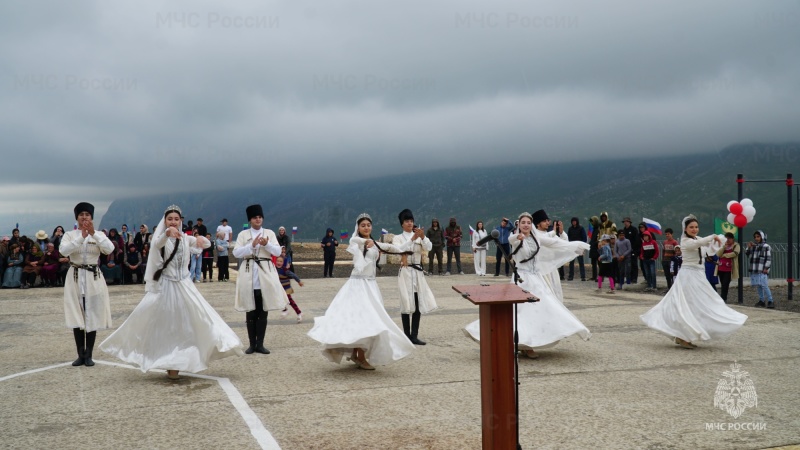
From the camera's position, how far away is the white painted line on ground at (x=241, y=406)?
5387mm

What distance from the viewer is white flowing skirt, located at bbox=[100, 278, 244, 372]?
7.61 metres

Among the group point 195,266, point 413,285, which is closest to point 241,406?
point 413,285

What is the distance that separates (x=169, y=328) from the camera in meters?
7.72

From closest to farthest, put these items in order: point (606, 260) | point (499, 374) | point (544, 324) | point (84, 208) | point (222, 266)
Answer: point (499, 374) < point (544, 324) < point (84, 208) < point (606, 260) < point (222, 266)

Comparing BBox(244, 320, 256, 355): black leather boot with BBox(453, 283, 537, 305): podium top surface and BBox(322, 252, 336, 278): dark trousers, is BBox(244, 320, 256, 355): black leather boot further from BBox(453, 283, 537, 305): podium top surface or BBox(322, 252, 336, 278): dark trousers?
BBox(322, 252, 336, 278): dark trousers

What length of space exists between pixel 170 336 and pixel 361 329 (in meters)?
2.17

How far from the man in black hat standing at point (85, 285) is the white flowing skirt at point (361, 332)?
10.0 feet

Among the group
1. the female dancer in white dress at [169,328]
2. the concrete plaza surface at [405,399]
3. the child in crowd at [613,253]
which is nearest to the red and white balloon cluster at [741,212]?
the concrete plaza surface at [405,399]

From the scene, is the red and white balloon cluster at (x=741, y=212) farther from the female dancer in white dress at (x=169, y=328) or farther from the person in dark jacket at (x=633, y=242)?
the female dancer in white dress at (x=169, y=328)

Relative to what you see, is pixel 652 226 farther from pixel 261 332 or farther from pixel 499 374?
pixel 499 374

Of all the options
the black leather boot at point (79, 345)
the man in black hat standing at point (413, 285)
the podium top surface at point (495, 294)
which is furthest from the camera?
the man in black hat standing at point (413, 285)

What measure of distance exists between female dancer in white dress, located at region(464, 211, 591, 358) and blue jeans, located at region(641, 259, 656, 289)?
10350 mm

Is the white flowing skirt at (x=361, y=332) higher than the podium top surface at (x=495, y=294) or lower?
lower

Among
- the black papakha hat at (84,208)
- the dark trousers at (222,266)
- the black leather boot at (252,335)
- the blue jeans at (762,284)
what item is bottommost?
the black leather boot at (252,335)
